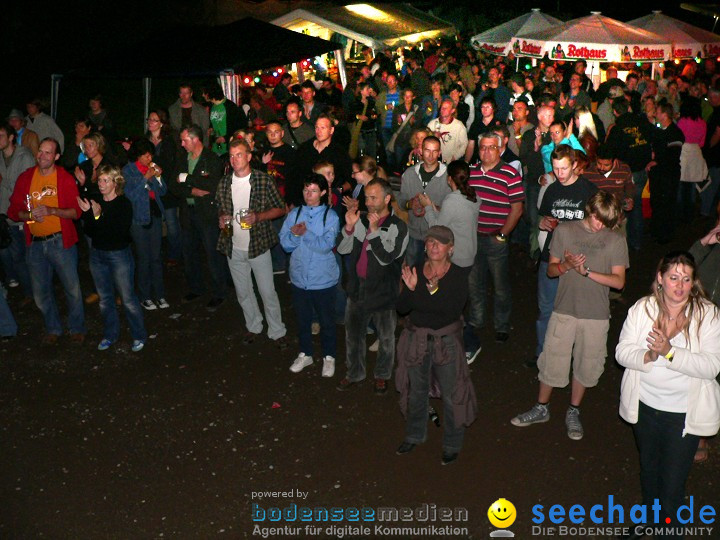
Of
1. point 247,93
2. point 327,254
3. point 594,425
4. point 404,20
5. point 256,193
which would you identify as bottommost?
point 594,425

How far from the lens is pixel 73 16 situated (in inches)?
1734

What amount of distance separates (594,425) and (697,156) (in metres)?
7.20

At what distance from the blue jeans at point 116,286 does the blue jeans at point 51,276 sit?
34cm

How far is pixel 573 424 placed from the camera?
6.57m

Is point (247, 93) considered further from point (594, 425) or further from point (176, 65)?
point (594, 425)

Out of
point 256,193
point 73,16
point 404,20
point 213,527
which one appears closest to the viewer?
point 213,527

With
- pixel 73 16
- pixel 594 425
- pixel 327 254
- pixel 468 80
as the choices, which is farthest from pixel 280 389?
pixel 73 16

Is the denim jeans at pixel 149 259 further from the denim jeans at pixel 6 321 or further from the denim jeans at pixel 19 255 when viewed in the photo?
the denim jeans at pixel 6 321

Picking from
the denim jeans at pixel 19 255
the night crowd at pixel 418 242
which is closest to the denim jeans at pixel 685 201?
the night crowd at pixel 418 242

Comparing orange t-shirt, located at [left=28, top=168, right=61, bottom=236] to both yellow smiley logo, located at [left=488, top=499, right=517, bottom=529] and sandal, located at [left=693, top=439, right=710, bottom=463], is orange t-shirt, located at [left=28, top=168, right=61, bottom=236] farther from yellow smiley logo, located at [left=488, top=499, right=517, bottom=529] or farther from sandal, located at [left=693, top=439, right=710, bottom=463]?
sandal, located at [left=693, top=439, right=710, bottom=463]

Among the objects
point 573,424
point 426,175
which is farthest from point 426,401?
point 426,175

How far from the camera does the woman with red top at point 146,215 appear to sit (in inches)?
355

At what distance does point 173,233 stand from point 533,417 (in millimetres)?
5752

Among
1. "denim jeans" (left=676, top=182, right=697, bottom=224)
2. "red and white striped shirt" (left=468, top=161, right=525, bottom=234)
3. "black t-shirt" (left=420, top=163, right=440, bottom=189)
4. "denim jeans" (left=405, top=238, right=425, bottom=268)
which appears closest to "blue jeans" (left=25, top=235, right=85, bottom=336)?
"denim jeans" (left=405, top=238, right=425, bottom=268)
